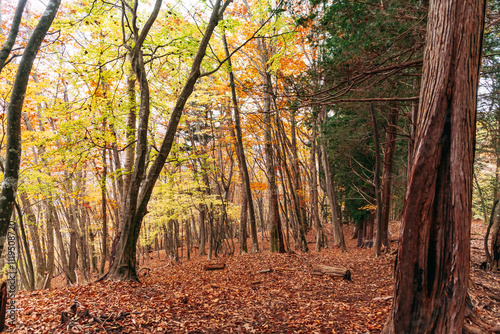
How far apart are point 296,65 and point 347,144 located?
4482 mm

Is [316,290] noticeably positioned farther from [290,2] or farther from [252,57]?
[252,57]

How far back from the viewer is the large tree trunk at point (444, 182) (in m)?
2.62

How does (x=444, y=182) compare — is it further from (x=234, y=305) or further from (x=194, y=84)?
(x=194, y=84)

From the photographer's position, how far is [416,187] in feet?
9.00

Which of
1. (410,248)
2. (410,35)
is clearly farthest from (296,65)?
(410,248)

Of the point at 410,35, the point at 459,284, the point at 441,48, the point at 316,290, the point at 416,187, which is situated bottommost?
the point at 316,290

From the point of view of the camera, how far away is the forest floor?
12.4ft

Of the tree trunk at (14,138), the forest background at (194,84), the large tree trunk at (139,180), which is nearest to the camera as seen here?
the tree trunk at (14,138)

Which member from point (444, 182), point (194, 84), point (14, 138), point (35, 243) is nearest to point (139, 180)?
point (194, 84)

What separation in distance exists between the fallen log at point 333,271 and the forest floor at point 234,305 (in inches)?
4.7

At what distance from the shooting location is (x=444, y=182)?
2.66 meters

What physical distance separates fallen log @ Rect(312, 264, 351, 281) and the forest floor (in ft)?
0.39

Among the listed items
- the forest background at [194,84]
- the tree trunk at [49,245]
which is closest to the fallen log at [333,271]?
the forest background at [194,84]

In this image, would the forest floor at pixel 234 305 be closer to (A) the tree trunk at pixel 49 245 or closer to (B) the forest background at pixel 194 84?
(B) the forest background at pixel 194 84
